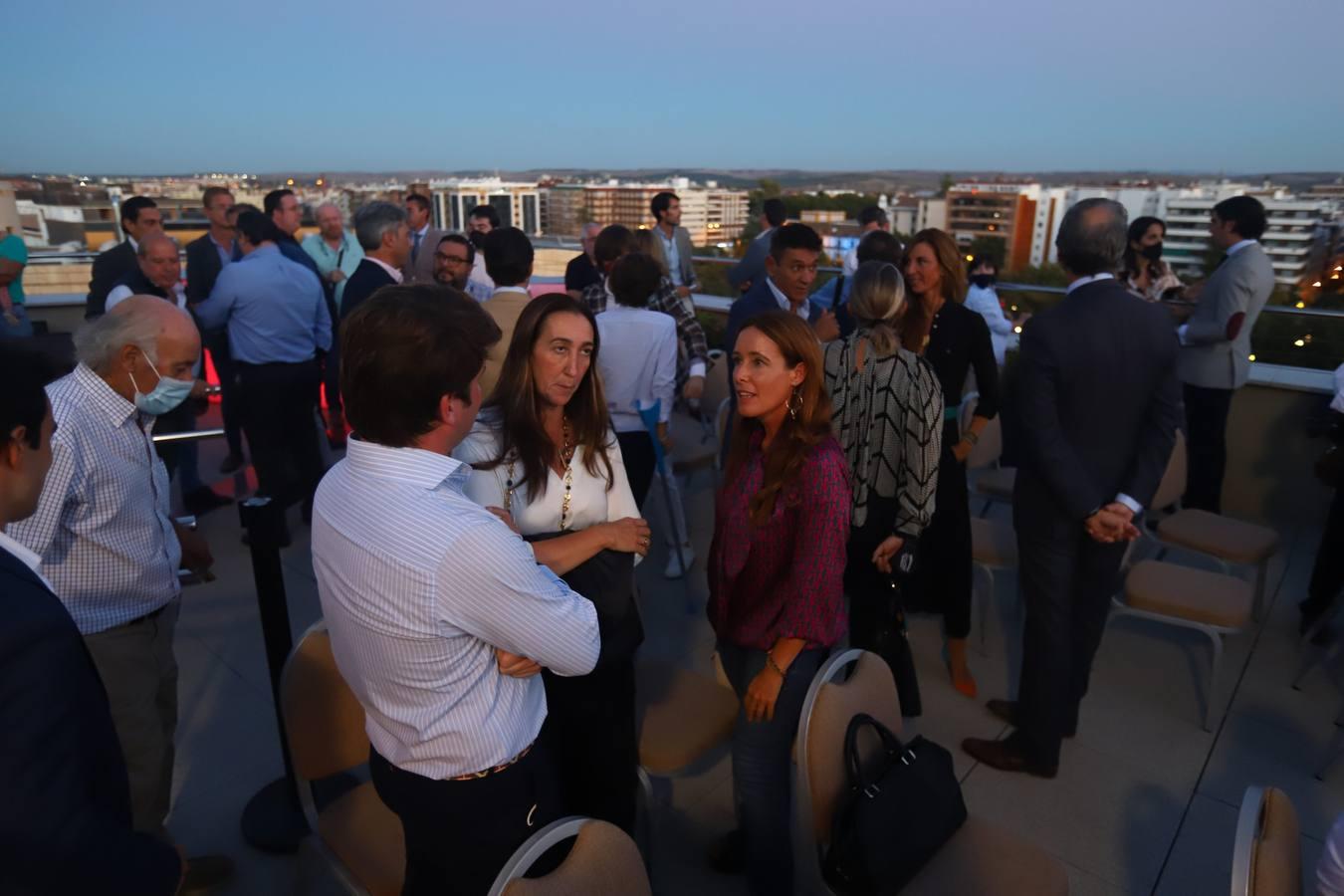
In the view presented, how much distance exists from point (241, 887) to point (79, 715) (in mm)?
1681

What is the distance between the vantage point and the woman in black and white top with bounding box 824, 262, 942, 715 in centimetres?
244

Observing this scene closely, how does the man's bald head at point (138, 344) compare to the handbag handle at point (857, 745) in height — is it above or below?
above

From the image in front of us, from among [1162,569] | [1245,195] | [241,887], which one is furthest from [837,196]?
[241,887]

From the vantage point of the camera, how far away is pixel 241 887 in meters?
2.24

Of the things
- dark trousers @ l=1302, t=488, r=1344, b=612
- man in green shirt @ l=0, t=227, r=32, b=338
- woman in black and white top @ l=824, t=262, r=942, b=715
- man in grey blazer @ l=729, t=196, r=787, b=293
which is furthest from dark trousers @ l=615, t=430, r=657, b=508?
man in green shirt @ l=0, t=227, r=32, b=338

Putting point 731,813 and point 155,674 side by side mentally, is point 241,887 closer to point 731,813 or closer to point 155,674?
point 155,674

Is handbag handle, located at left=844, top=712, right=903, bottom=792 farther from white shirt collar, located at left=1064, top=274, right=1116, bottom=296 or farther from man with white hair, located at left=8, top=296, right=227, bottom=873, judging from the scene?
man with white hair, located at left=8, top=296, right=227, bottom=873

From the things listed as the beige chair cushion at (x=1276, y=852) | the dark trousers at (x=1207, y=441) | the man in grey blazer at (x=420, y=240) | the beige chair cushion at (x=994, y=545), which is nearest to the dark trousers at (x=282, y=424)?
the man in grey blazer at (x=420, y=240)

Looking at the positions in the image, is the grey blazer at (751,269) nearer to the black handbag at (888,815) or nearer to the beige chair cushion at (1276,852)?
the black handbag at (888,815)

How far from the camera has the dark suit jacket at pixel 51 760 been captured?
2.79 feet

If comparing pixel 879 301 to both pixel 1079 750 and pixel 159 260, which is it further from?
pixel 159 260

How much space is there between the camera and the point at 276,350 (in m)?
4.21

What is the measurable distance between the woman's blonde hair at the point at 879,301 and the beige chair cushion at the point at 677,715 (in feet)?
3.74

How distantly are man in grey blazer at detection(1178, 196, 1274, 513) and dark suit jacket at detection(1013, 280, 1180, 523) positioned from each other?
2.55 metres
